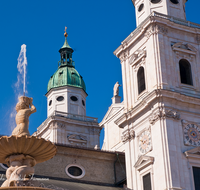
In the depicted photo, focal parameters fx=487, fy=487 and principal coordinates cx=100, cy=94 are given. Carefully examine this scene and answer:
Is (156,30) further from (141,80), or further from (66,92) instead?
(66,92)

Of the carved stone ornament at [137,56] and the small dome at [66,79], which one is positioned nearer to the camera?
the carved stone ornament at [137,56]

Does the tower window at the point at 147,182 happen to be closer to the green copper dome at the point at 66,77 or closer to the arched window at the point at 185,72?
the arched window at the point at 185,72

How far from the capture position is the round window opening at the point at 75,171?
1288 inches

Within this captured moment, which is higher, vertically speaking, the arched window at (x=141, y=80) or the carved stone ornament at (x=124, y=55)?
the carved stone ornament at (x=124, y=55)

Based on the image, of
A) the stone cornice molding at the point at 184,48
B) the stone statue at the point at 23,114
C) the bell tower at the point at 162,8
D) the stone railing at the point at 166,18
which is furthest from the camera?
the bell tower at the point at 162,8

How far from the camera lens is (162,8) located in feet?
114

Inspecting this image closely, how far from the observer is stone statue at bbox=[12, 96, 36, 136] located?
1836 centimetres

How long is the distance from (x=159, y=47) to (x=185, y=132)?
5829 mm

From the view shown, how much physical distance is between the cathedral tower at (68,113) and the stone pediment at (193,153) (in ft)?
55.1

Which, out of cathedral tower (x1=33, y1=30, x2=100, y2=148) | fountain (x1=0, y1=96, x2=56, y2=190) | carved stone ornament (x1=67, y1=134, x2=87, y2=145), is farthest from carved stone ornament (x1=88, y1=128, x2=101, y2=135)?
fountain (x1=0, y1=96, x2=56, y2=190)

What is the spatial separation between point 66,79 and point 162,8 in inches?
709

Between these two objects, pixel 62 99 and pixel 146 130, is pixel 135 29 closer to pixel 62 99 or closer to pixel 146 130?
pixel 146 130

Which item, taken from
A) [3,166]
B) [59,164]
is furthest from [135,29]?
[3,166]

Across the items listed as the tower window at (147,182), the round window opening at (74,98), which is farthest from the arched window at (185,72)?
the round window opening at (74,98)
